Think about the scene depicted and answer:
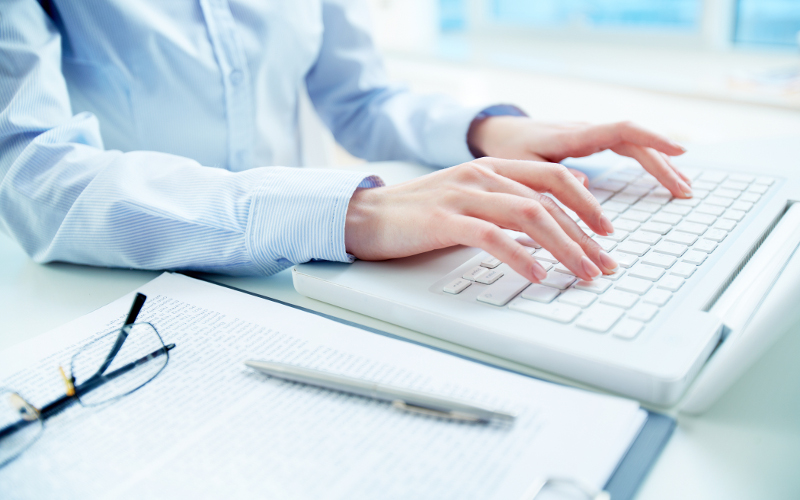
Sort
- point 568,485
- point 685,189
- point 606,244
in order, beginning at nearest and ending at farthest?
point 568,485, point 606,244, point 685,189

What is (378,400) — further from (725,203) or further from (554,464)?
(725,203)

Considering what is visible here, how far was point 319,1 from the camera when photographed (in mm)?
953

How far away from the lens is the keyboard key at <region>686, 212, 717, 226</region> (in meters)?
0.52

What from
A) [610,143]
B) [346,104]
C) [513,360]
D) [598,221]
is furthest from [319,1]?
[513,360]

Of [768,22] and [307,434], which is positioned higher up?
[768,22]

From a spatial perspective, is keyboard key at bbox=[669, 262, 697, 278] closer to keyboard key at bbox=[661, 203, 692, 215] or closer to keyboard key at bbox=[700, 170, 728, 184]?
keyboard key at bbox=[661, 203, 692, 215]

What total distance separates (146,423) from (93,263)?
0.99 ft

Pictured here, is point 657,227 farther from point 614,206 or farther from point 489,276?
point 489,276

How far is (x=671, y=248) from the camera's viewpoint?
0.46 meters

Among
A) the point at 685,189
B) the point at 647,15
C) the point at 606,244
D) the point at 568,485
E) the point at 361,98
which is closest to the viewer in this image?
the point at 568,485

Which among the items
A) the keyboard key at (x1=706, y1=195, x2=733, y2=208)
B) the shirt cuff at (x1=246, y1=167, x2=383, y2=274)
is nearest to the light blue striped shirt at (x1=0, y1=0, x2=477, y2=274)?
the shirt cuff at (x1=246, y1=167, x2=383, y2=274)

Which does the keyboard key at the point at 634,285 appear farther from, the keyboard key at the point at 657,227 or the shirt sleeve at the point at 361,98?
the shirt sleeve at the point at 361,98

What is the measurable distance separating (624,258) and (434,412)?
226 millimetres

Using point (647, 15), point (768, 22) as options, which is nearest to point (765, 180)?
point (768, 22)
